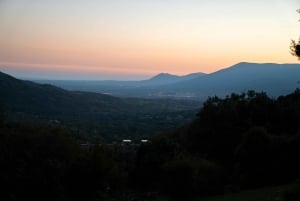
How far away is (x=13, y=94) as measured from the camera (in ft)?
335

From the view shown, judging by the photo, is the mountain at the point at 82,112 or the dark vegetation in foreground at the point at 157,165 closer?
the dark vegetation in foreground at the point at 157,165

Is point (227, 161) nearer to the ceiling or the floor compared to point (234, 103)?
nearer to the floor

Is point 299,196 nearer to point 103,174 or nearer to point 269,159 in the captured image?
point 103,174

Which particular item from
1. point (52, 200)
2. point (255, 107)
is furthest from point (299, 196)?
point (255, 107)

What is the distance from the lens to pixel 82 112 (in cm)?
11431

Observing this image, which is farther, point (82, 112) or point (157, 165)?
point (82, 112)

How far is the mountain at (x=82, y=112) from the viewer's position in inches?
3280

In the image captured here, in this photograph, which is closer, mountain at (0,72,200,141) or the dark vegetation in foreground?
the dark vegetation in foreground

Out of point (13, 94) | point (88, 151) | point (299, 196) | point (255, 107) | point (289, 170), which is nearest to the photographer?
point (299, 196)

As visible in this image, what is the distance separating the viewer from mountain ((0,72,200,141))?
8331 cm

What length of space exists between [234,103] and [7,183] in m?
20.9

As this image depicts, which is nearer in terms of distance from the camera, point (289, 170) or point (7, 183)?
point (7, 183)

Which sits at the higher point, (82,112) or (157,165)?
(157,165)

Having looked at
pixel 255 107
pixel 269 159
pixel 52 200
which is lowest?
pixel 52 200
